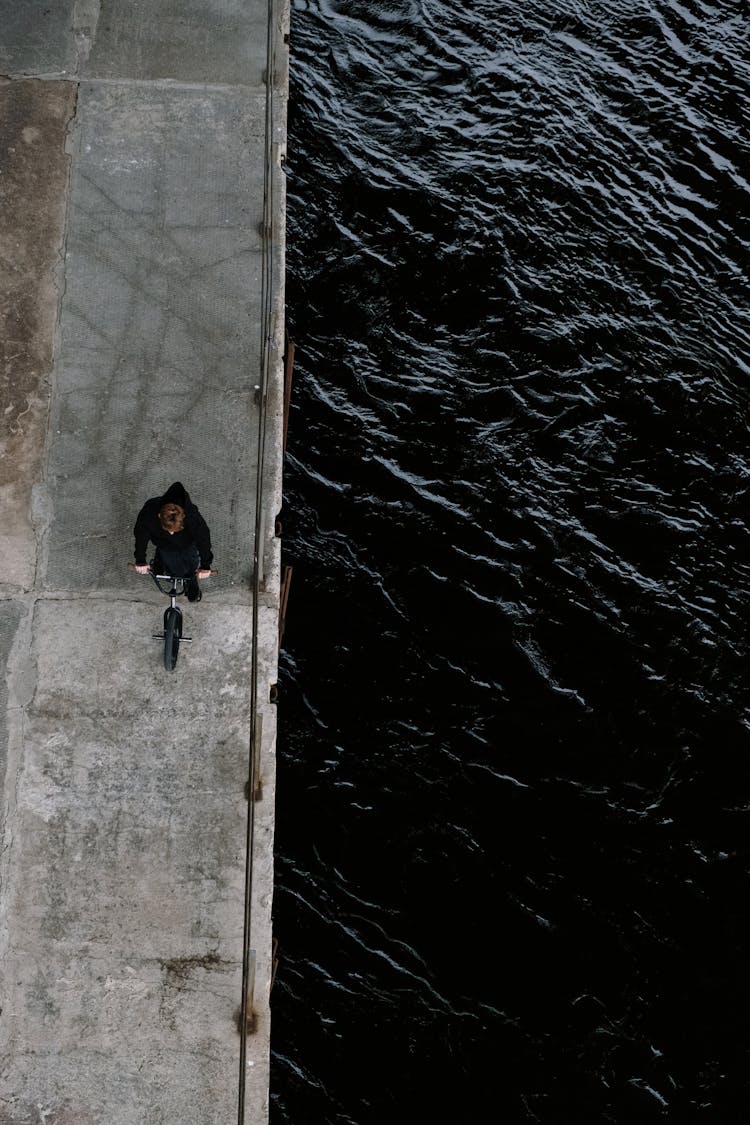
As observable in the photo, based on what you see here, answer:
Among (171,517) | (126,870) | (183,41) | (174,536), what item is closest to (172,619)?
(174,536)

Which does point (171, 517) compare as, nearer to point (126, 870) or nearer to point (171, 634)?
point (171, 634)

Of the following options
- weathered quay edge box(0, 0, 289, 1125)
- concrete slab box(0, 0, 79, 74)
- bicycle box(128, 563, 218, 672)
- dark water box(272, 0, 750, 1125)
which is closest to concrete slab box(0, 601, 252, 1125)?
weathered quay edge box(0, 0, 289, 1125)

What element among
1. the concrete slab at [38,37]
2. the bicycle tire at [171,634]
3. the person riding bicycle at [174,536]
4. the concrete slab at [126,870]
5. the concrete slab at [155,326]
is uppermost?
the concrete slab at [38,37]

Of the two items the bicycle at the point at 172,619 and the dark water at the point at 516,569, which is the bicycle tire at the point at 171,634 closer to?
the bicycle at the point at 172,619

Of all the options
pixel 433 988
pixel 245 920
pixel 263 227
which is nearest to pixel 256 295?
pixel 263 227

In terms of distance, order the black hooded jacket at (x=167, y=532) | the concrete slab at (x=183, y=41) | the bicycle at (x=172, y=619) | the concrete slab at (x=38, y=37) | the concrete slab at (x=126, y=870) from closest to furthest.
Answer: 1. the concrete slab at (x=126, y=870)
2. the black hooded jacket at (x=167, y=532)
3. the bicycle at (x=172, y=619)
4. the concrete slab at (x=38, y=37)
5. the concrete slab at (x=183, y=41)

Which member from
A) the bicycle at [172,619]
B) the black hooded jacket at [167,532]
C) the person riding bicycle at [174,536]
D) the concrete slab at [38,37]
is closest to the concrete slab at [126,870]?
the bicycle at [172,619]

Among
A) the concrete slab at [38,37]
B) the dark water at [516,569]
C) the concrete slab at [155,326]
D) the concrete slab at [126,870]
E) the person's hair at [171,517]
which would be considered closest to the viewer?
the person's hair at [171,517]

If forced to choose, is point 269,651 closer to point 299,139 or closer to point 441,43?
point 299,139
